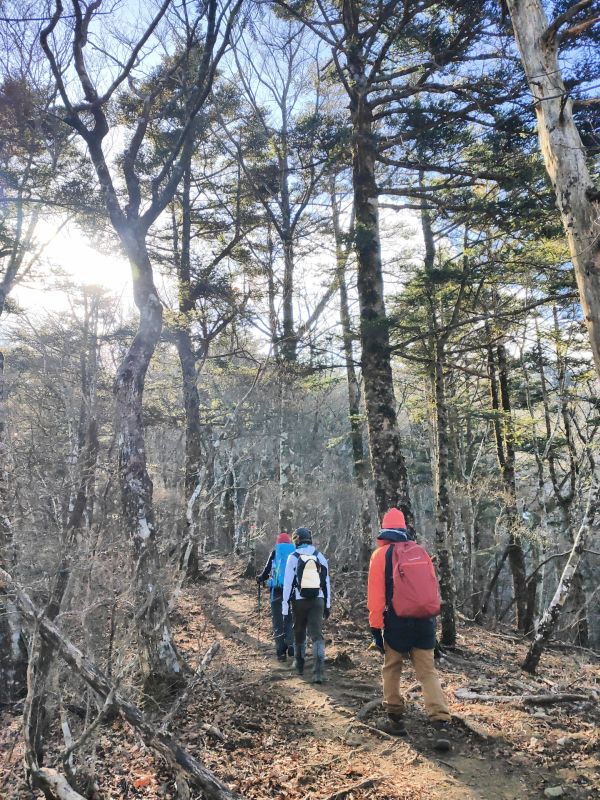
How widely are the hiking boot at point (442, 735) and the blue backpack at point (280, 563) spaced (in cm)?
349

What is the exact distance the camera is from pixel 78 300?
460 inches

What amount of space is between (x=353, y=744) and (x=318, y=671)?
1953mm

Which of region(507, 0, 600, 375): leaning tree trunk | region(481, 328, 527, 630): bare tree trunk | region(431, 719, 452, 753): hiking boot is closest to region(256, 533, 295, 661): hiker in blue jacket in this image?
region(431, 719, 452, 753): hiking boot

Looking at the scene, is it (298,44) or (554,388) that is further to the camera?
(298,44)

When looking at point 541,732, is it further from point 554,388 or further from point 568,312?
point 554,388

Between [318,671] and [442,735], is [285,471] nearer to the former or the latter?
[318,671]

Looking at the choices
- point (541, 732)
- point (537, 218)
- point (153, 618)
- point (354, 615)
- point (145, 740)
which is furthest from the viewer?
point (354, 615)

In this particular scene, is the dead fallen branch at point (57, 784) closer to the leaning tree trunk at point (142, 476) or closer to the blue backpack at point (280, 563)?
the leaning tree trunk at point (142, 476)

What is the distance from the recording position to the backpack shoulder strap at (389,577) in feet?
14.9

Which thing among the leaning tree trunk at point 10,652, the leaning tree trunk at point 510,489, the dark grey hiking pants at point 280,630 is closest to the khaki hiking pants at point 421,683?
the dark grey hiking pants at point 280,630

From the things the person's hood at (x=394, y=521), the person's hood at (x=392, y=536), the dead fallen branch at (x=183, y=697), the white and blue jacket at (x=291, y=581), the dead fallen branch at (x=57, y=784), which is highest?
the person's hood at (x=394, y=521)

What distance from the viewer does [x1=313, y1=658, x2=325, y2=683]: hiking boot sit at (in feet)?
20.5

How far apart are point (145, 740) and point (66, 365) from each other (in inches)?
394

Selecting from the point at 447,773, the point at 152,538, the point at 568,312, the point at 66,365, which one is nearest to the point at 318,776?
the point at 447,773
